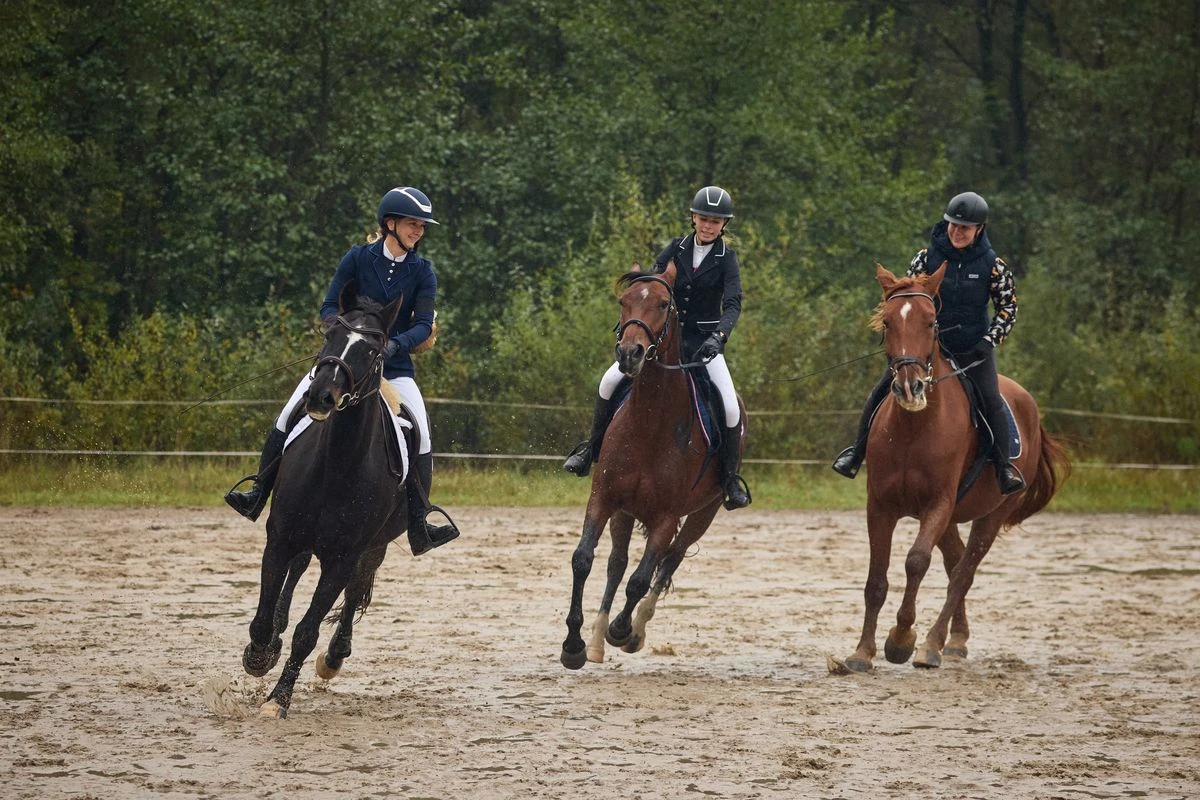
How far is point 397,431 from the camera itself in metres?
8.42

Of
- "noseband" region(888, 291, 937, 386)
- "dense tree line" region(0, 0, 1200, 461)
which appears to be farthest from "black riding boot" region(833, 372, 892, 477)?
"dense tree line" region(0, 0, 1200, 461)

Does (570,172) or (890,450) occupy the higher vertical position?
(570,172)

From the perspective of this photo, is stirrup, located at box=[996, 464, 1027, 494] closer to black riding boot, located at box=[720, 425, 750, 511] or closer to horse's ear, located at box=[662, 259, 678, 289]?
black riding boot, located at box=[720, 425, 750, 511]

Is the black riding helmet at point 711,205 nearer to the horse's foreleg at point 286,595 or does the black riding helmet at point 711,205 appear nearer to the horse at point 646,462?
the horse at point 646,462

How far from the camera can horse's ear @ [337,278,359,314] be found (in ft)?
26.0

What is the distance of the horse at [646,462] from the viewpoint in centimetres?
941

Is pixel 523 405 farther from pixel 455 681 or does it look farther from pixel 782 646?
pixel 455 681

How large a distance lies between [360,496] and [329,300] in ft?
3.38

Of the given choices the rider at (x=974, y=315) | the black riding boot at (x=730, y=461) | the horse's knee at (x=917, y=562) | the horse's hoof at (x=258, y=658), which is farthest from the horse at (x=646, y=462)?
the horse's hoof at (x=258, y=658)

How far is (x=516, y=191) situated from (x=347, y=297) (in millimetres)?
22954

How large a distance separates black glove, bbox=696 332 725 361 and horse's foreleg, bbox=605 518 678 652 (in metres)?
1.03

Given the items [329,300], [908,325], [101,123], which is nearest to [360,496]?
[329,300]

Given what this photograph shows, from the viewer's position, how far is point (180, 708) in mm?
7977

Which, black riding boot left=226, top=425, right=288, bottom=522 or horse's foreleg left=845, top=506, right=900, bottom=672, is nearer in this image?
black riding boot left=226, top=425, right=288, bottom=522
